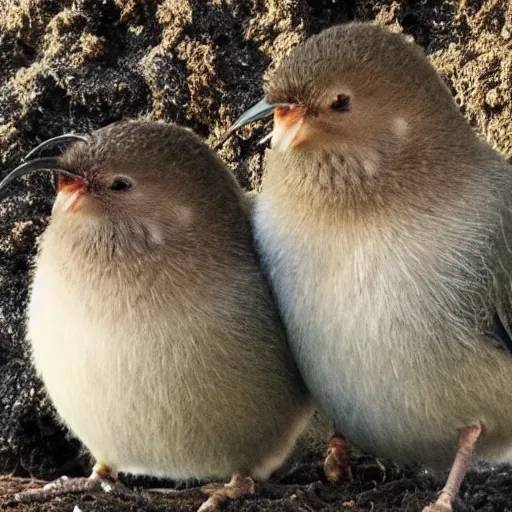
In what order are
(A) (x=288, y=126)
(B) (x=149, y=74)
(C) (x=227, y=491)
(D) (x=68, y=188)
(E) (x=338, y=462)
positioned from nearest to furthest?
(A) (x=288, y=126) < (D) (x=68, y=188) < (C) (x=227, y=491) < (E) (x=338, y=462) < (B) (x=149, y=74)

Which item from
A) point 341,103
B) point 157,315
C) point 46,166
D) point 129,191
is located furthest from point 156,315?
point 341,103

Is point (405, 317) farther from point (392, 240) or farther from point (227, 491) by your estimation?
point (227, 491)

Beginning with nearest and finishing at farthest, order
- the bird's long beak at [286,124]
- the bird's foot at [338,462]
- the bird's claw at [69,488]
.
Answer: the bird's long beak at [286,124] < the bird's claw at [69,488] < the bird's foot at [338,462]

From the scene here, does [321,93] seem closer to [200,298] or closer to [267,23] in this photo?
[200,298]

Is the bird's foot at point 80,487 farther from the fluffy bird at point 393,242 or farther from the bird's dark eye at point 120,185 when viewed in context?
the bird's dark eye at point 120,185

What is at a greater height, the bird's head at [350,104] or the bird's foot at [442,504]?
the bird's head at [350,104]

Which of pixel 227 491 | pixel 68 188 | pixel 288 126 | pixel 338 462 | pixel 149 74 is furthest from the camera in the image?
pixel 149 74

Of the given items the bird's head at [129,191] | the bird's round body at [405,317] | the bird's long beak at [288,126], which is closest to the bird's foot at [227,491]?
the bird's round body at [405,317]
